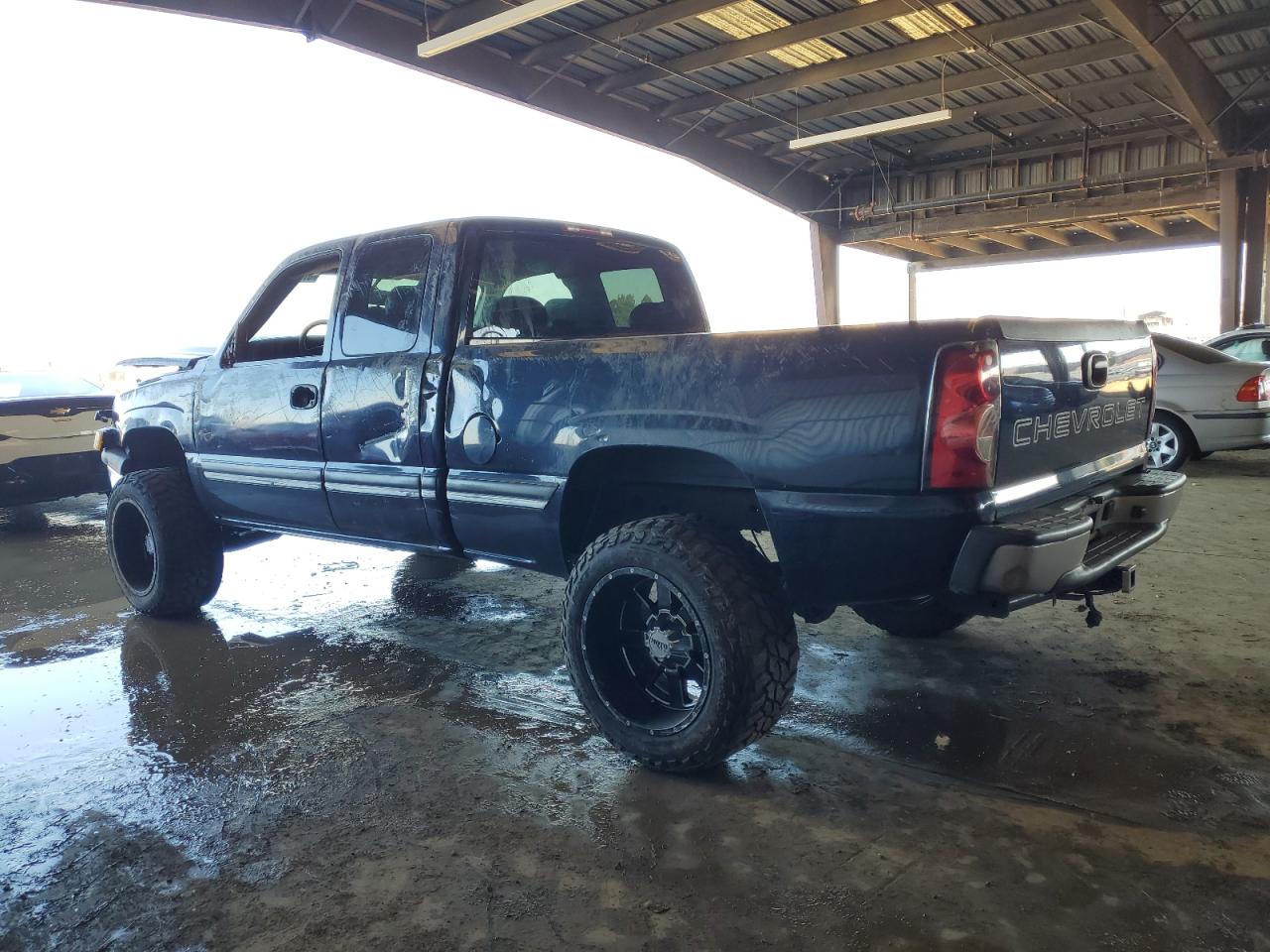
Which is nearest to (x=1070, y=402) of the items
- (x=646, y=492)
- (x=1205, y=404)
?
(x=646, y=492)

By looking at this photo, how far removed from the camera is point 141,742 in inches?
125

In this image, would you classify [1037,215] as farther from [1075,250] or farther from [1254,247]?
[1075,250]

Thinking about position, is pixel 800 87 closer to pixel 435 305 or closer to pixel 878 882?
pixel 435 305

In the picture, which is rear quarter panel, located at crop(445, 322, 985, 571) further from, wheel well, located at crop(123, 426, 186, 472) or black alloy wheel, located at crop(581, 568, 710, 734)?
wheel well, located at crop(123, 426, 186, 472)

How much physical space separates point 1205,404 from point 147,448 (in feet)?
28.0

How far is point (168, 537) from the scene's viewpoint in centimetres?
448

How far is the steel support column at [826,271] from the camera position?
20.9 m

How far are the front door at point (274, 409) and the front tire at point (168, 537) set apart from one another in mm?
202

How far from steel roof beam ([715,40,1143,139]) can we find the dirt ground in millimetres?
11052

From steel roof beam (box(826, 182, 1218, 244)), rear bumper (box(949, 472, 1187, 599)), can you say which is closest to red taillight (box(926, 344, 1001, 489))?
rear bumper (box(949, 472, 1187, 599))

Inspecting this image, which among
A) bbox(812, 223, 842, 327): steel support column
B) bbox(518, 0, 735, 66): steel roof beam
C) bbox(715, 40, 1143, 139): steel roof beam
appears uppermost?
bbox(518, 0, 735, 66): steel roof beam

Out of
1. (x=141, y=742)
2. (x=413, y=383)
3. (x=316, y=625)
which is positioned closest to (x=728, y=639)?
(x=413, y=383)

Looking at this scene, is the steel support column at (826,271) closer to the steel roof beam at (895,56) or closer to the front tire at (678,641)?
the steel roof beam at (895,56)

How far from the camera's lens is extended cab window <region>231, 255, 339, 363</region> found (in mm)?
4246
